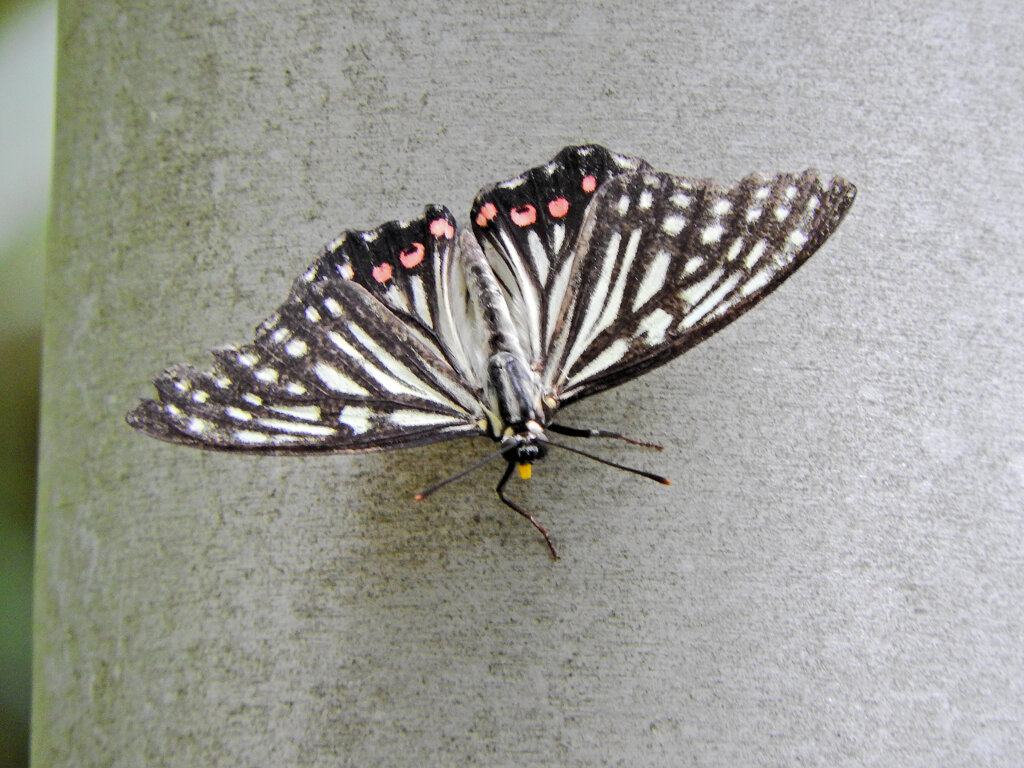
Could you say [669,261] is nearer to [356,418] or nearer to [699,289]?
[699,289]

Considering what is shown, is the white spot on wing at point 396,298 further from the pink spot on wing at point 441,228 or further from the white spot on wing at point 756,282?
the white spot on wing at point 756,282

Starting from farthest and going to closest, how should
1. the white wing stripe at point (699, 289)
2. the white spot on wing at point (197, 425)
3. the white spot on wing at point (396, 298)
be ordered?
the white spot on wing at point (396, 298) < the white wing stripe at point (699, 289) < the white spot on wing at point (197, 425)

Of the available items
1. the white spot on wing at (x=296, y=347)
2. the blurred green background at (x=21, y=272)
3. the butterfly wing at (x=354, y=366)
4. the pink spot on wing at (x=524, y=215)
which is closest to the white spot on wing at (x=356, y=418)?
the butterfly wing at (x=354, y=366)

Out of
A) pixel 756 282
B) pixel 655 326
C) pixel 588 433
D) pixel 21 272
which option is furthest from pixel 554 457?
pixel 21 272

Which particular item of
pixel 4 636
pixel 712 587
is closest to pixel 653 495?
pixel 712 587

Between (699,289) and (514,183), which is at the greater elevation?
(514,183)

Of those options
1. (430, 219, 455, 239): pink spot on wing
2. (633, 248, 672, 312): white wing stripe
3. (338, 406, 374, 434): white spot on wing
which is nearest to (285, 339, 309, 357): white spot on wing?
(338, 406, 374, 434): white spot on wing

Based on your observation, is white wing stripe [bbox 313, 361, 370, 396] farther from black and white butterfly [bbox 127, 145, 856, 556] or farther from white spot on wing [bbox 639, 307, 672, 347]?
white spot on wing [bbox 639, 307, 672, 347]

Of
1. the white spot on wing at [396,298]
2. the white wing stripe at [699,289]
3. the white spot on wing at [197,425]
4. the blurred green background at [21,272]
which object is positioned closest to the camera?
the white spot on wing at [197,425]
